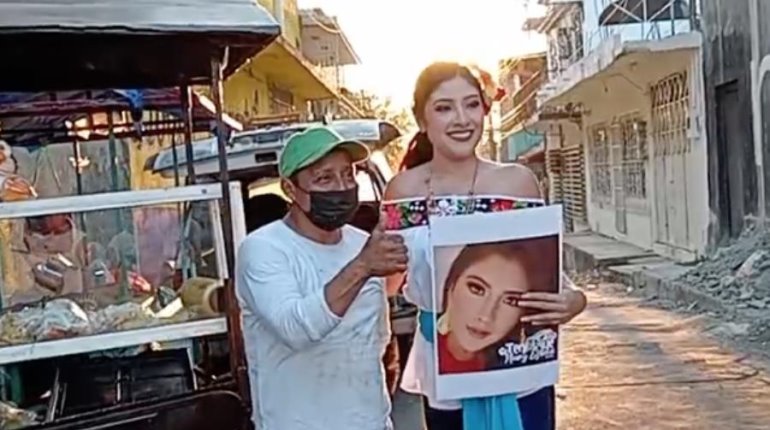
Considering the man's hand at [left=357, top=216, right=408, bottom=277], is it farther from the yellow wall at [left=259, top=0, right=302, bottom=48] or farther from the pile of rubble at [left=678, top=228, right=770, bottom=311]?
the yellow wall at [left=259, top=0, right=302, bottom=48]

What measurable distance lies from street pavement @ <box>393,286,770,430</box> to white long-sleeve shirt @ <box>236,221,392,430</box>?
4416mm

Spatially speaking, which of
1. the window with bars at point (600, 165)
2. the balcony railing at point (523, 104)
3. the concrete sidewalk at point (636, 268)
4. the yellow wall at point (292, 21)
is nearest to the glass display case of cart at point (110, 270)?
the concrete sidewalk at point (636, 268)

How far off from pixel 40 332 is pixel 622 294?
12.3 metres

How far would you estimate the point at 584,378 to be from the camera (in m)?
8.85

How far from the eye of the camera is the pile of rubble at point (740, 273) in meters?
11.7

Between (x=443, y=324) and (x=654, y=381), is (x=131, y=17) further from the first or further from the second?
(x=654, y=381)

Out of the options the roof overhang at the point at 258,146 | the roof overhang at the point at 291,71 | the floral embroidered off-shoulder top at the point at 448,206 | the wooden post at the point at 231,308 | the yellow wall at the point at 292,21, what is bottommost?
the wooden post at the point at 231,308

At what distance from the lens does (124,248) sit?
4.06 meters

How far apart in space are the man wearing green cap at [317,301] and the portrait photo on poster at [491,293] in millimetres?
160

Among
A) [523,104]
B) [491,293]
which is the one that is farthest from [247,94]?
[491,293]

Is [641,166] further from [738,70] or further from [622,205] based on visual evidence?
[738,70]

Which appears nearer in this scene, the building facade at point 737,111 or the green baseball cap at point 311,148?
the green baseball cap at point 311,148

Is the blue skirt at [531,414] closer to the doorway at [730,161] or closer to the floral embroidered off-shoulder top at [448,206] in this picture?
the floral embroidered off-shoulder top at [448,206]

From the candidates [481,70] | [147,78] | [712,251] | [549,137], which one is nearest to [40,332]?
[147,78]
